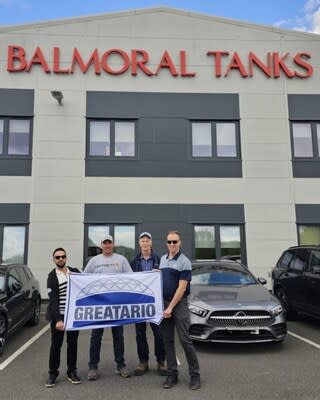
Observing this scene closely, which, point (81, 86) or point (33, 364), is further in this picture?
point (81, 86)

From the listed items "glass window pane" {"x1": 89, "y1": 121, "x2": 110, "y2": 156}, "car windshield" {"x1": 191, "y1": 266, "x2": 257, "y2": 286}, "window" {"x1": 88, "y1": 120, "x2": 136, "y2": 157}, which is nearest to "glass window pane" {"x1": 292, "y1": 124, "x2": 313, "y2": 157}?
"window" {"x1": 88, "y1": 120, "x2": 136, "y2": 157}

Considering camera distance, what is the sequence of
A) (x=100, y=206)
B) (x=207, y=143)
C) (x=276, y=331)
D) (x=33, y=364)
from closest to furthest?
(x=33, y=364) → (x=276, y=331) → (x=100, y=206) → (x=207, y=143)

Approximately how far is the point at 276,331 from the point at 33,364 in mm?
3844

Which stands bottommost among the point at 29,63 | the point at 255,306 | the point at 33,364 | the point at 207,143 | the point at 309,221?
the point at 33,364

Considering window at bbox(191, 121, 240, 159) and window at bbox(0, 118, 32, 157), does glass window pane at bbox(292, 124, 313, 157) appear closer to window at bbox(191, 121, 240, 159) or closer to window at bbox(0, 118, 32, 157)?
window at bbox(191, 121, 240, 159)

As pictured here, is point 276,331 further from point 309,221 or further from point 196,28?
point 196,28

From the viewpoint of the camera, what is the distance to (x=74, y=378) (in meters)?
5.02

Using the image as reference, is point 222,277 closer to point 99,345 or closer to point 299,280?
point 299,280

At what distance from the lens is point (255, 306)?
643cm

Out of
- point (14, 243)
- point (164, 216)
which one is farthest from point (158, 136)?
point (14, 243)

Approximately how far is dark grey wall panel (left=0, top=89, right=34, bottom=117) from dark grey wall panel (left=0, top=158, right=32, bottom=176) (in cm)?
160

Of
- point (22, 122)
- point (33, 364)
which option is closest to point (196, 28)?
point (22, 122)

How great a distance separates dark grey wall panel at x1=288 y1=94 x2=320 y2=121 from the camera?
555 inches

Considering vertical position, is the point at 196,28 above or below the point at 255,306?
above
